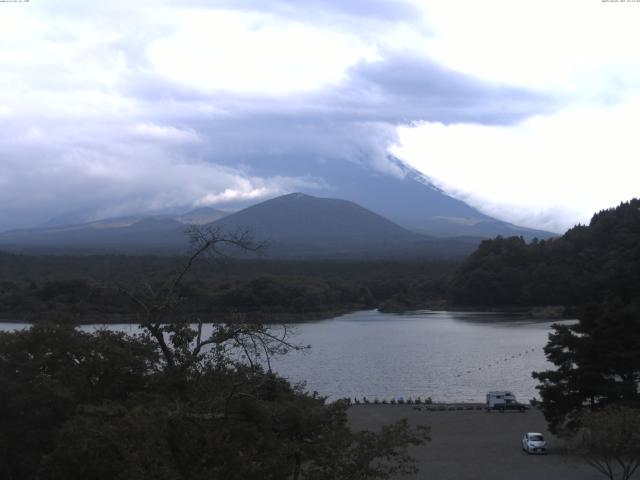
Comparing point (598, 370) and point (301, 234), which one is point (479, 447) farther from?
point (301, 234)

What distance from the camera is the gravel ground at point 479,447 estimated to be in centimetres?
1340

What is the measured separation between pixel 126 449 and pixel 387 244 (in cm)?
11501

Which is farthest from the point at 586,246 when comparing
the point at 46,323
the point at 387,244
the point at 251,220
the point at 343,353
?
the point at 251,220

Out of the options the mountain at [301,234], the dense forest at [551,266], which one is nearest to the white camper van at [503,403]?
the dense forest at [551,266]

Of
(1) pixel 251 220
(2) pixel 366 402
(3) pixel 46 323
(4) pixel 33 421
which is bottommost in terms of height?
(2) pixel 366 402

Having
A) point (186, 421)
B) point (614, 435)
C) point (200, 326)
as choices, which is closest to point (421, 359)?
point (614, 435)

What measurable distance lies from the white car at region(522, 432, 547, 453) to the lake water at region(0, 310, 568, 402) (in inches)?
214

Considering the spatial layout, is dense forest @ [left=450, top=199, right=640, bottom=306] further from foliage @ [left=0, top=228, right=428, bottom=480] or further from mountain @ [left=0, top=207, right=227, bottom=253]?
mountain @ [left=0, top=207, right=227, bottom=253]

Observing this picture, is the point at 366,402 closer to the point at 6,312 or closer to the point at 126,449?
the point at 126,449

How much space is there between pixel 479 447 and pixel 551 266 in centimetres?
4080

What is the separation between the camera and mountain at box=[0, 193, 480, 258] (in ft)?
370

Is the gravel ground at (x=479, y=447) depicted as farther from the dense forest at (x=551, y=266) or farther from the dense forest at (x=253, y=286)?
the dense forest at (x=551, y=266)

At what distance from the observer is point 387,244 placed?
120 meters

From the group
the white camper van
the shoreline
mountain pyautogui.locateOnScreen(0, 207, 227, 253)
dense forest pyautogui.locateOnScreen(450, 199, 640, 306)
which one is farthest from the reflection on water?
mountain pyautogui.locateOnScreen(0, 207, 227, 253)
